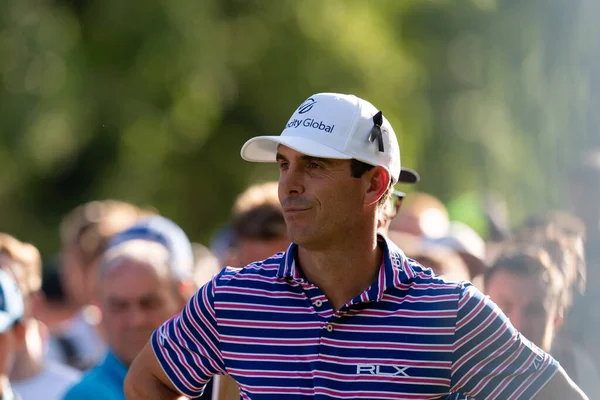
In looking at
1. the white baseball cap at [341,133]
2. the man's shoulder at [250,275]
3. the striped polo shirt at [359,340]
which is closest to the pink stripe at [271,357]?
the striped polo shirt at [359,340]

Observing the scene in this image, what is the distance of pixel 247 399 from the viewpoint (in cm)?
327

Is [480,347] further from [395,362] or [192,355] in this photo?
[192,355]

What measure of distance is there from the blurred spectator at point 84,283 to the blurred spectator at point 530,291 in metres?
2.89

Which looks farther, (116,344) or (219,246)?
(219,246)

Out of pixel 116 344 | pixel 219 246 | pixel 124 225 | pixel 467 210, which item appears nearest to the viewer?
pixel 116 344

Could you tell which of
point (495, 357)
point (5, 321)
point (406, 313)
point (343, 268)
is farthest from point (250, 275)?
point (5, 321)

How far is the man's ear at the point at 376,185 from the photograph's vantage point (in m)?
3.36

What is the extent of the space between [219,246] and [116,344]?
3.14 meters

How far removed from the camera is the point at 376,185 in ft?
11.1

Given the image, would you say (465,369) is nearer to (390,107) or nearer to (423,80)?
(390,107)

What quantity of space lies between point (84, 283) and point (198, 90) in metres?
7.82

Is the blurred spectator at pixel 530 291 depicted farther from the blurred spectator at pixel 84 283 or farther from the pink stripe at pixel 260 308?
the blurred spectator at pixel 84 283

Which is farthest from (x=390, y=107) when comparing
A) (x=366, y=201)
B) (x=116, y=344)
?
(x=366, y=201)

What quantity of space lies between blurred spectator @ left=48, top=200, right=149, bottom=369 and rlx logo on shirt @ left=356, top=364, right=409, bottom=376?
387cm
